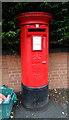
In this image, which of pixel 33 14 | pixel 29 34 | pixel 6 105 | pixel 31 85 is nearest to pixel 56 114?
pixel 31 85

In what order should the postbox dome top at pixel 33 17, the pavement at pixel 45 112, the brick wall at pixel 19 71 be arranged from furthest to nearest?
the brick wall at pixel 19 71 < the pavement at pixel 45 112 < the postbox dome top at pixel 33 17

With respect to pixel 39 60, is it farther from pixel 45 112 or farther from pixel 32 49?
pixel 45 112

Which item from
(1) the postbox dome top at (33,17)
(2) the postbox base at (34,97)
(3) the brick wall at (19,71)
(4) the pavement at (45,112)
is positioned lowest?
(4) the pavement at (45,112)

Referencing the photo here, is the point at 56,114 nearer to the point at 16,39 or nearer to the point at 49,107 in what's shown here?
the point at 49,107

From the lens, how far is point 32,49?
1944 mm

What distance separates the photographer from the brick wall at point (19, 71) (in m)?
2.64

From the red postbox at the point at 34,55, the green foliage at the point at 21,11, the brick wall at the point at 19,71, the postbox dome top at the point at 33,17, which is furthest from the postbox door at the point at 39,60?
the brick wall at the point at 19,71

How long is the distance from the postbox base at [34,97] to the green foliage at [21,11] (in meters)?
0.99

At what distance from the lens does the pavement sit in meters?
2.05

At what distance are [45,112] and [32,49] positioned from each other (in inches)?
53.4

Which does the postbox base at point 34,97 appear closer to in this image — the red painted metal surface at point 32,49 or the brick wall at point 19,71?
the red painted metal surface at point 32,49

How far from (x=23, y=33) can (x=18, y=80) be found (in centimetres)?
133

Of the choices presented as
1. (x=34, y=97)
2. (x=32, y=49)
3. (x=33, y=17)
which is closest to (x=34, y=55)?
(x=32, y=49)

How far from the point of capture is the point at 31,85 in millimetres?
2086
